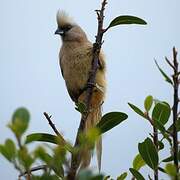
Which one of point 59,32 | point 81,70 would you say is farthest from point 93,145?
point 59,32

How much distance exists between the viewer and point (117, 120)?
2100mm

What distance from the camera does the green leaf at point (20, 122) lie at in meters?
0.99

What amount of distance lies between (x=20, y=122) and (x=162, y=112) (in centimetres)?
108

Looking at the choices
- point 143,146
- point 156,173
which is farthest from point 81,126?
point 156,173

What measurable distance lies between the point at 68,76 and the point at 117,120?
293 cm

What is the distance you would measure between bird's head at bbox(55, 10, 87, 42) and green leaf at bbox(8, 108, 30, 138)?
4480 millimetres

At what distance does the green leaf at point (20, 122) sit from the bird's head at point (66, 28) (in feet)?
14.7

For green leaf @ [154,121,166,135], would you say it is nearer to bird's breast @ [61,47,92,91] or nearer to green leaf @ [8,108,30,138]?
green leaf @ [8,108,30,138]

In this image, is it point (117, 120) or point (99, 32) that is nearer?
point (117, 120)

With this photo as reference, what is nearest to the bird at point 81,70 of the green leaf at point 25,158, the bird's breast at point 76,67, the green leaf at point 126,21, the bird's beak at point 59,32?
the bird's breast at point 76,67

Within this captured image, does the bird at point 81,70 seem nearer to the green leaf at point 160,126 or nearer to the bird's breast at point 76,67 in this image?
the bird's breast at point 76,67

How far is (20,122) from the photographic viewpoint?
1024 millimetres

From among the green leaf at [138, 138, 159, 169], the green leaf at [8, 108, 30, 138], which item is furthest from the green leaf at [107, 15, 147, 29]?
the green leaf at [8, 108, 30, 138]

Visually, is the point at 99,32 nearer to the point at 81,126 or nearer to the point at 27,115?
the point at 81,126
